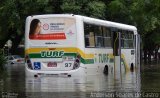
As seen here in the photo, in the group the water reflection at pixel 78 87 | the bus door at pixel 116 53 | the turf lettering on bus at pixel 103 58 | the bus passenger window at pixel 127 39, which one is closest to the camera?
the water reflection at pixel 78 87

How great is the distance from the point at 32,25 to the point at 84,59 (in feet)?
9.68

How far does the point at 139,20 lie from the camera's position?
3975 centimetres

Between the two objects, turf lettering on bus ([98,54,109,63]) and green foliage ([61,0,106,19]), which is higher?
green foliage ([61,0,106,19])

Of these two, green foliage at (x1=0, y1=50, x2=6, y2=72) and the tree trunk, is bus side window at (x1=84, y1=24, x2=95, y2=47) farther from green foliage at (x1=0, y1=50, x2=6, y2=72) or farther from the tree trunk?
the tree trunk

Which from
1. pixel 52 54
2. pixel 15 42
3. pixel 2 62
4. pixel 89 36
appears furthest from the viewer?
pixel 15 42

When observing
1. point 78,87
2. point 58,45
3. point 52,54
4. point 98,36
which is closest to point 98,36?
point 98,36

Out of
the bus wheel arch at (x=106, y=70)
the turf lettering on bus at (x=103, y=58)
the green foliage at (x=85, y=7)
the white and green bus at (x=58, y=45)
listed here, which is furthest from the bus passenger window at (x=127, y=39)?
the white and green bus at (x=58, y=45)

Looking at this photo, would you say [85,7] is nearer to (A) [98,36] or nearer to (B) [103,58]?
(B) [103,58]

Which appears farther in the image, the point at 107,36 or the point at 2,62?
the point at 2,62

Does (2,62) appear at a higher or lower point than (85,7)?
lower

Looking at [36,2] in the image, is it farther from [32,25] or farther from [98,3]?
[32,25]

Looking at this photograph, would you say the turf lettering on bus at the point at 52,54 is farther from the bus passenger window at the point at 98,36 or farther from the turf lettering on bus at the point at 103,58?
the turf lettering on bus at the point at 103,58

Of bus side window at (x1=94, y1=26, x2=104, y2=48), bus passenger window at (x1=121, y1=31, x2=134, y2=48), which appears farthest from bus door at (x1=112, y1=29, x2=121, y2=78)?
bus passenger window at (x1=121, y1=31, x2=134, y2=48)

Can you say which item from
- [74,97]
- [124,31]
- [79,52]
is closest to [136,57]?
[124,31]
